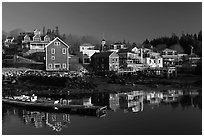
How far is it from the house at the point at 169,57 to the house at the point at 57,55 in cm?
404

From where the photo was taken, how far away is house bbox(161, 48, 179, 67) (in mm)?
12223

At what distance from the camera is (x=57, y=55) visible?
10.0 m

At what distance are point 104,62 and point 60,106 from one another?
15.6 feet

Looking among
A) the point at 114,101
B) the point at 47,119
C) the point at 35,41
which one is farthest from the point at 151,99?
the point at 35,41

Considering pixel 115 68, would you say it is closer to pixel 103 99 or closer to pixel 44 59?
pixel 44 59

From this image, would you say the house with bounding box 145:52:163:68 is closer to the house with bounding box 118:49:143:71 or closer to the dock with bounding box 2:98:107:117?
the house with bounding box 118:49:143:71

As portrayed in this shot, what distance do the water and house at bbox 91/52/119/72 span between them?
3225 mm

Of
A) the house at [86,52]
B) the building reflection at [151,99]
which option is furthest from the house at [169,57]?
the house at [86,52]

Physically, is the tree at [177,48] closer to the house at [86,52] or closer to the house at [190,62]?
the house at [190,62]

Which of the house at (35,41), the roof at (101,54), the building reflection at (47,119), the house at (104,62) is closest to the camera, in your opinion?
the building reflection at (47,119)

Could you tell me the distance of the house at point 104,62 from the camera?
11.2 meters

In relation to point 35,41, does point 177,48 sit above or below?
below

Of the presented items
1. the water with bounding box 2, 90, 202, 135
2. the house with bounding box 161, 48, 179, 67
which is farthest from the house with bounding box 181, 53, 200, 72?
the water with bounding box 2, 90, 202, 135

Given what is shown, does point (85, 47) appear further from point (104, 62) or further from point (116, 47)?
point (116, 47)
